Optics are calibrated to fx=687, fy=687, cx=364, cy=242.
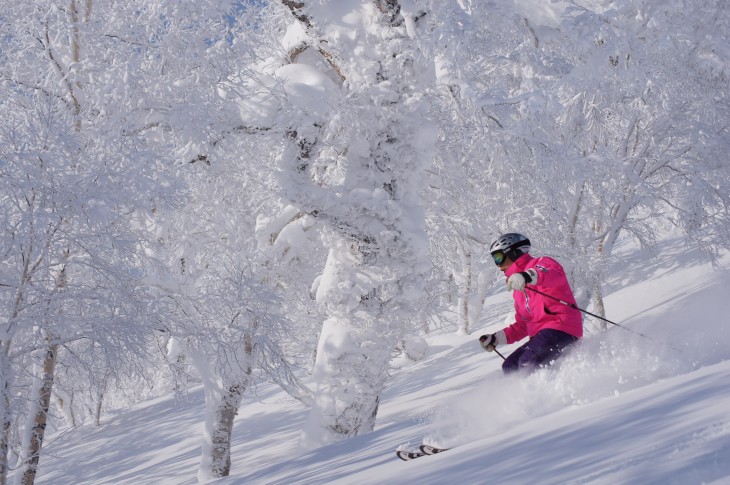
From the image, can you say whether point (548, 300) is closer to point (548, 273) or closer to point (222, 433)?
point (548, 273)

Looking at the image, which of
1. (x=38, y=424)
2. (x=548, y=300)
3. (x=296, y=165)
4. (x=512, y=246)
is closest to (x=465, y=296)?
(x=296, y=165)

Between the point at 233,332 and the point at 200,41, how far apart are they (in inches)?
171

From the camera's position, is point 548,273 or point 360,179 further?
point 360,179

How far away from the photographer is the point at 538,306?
6.39 meters

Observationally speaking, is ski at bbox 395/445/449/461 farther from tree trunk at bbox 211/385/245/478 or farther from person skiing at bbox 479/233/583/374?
tree trunk at bbox 211/385/245/478

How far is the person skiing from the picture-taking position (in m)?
6.18

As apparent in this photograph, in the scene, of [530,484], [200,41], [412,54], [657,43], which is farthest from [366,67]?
[530,484]

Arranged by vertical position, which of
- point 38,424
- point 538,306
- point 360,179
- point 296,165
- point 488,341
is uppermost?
point 296,165

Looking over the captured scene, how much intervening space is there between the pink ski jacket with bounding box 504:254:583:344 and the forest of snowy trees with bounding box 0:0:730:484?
3271 millimetres

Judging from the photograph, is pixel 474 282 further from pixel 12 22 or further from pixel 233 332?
pixel 12 22

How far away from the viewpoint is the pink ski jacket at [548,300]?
20.5ft

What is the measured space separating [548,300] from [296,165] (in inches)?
178

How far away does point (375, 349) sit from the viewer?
9797 mm

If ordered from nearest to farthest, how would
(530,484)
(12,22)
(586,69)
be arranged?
(530,484), (12,22), (586,69)
